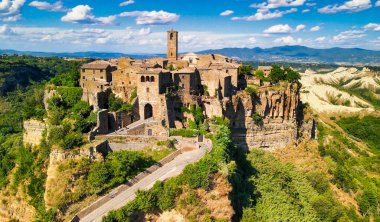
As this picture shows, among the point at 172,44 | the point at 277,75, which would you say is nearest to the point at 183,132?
the point at 172,44

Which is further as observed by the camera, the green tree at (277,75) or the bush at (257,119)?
the green tree at (277,75)

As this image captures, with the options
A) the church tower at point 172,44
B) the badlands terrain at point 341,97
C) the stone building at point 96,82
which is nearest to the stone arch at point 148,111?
the stone building at point 96,82

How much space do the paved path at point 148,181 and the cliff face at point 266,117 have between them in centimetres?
1961

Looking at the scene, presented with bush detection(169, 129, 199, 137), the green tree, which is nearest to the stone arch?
bush detection(169, 129, 199, 137)

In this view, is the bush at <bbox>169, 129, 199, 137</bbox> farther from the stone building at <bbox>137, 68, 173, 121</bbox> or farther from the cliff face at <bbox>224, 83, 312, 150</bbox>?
the cliff face at <bbox>224, 83, 312, 150</bbox>

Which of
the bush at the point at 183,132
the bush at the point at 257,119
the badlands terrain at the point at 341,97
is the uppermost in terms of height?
the bush at the point at 183,132

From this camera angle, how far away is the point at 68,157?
Answer: 36.0 meters

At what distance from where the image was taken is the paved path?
31812 mm

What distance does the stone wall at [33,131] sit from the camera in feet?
161

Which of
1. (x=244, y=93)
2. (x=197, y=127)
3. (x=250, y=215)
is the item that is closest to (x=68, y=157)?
(x=197, y=127)

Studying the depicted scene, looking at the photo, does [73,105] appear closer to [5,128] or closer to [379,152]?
[5,128]

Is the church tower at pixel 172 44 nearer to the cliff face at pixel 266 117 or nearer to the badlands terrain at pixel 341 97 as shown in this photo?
the cliff face at pixel 266 117

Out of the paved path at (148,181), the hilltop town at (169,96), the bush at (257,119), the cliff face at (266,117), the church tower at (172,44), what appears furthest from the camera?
the church tower at (172,44)

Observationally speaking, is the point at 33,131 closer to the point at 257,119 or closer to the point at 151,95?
the point at 151,95
